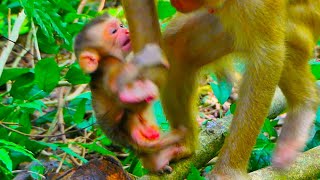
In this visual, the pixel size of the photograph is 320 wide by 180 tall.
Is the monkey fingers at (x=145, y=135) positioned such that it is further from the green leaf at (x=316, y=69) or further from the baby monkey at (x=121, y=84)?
the green leaf at (x=316, y=69)

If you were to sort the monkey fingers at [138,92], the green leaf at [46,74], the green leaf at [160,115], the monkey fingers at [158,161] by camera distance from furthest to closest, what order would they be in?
the green leaf at [160,115], the green leaf at [46,74], the monkey fingers at [158,161], the monkey fingers at [138,92]

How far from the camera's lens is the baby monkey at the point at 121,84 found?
12.1ft

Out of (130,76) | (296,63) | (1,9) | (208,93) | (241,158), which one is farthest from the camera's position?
(208,93)

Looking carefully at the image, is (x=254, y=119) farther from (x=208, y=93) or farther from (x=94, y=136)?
(x=208, y=93)

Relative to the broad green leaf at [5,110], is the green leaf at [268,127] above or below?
below

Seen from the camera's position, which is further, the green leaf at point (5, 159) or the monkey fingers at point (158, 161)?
the monkey fingers at point (158, 161)

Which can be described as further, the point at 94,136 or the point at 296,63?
the point at 94,136

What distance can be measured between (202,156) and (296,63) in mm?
732

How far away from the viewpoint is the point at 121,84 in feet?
12.1

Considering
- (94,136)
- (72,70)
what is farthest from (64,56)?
(72,70)

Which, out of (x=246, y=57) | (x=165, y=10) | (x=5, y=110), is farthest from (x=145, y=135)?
(x=165, y=10)

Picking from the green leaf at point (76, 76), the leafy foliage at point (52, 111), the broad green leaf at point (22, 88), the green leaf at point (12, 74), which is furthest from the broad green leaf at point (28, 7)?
the green leaf at point (12, 74)

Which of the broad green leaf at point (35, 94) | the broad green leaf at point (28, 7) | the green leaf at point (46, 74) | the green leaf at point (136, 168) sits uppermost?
the broad green leaf at point (28, 7)

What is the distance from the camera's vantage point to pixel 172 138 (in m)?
4.19
